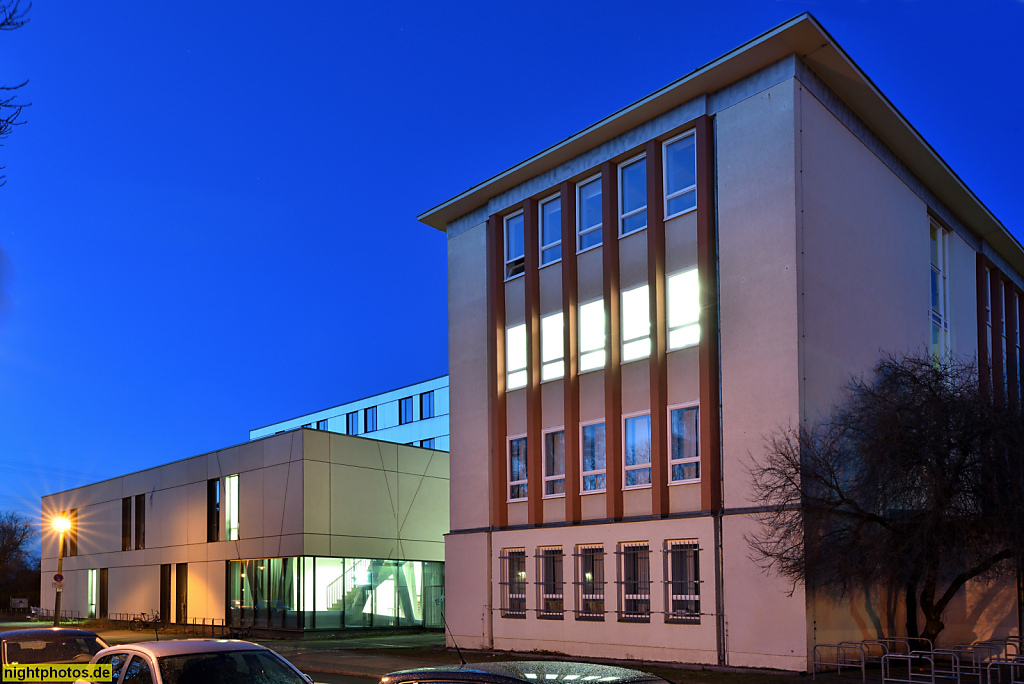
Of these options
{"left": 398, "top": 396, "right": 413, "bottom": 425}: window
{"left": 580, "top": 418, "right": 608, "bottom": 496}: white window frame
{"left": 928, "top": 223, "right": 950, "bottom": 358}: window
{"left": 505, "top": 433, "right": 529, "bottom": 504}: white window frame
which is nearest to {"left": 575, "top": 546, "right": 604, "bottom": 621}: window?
{"left": 580, "top": 418, "right": 608, "bottom": 496}: white window frame

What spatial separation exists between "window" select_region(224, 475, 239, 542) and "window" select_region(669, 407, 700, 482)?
2336 centimetres

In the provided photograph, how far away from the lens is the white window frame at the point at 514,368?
91.3ft

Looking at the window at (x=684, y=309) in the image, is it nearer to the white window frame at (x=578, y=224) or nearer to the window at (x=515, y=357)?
the white window frame at (x=578, y=224)

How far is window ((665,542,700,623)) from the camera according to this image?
21906mm

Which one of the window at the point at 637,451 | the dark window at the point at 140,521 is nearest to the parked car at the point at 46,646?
the window at the point at 637,451

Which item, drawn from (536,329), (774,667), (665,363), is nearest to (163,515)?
(536,329)

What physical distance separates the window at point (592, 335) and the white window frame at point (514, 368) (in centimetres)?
209

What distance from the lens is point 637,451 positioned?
79.0 ft

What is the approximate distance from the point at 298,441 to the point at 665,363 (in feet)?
60.2

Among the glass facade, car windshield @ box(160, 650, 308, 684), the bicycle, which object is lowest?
the bicycle

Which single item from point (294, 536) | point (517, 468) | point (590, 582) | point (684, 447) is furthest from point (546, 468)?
point (294, 536)

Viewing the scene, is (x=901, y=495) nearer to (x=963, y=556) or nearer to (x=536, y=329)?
(x=963, y=556)

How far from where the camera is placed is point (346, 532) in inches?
1489

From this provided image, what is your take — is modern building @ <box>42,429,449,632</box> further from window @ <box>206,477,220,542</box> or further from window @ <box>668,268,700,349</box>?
window @ <box>668,268,700,349</box>
